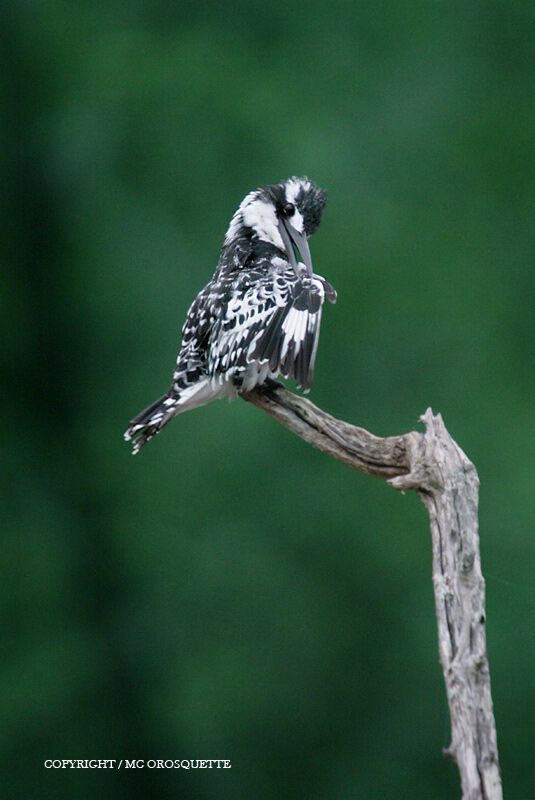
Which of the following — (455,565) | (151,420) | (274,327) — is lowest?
(455,565)

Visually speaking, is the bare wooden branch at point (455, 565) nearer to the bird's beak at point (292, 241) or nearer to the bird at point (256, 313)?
the bird at point (256, 313)

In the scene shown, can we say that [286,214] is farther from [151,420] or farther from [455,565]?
[455,565]

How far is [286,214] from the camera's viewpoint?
2.23 metres

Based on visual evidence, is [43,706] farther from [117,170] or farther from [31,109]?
[31,109]

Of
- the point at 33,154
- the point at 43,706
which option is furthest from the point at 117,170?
the point at 43,706

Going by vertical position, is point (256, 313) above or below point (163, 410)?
above

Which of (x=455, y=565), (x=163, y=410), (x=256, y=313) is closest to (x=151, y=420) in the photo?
(x=163, y=410)

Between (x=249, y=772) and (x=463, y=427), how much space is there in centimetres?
134

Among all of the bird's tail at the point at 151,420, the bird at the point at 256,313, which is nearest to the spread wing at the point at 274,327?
the bird at the point at 256,313

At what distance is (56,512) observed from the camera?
3137 mm

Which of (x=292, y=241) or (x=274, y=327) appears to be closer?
(x=274, y=327)

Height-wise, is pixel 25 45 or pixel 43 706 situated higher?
pixel 25 45

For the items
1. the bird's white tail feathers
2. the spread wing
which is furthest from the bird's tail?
the spread wing

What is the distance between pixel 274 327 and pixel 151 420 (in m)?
0.33
